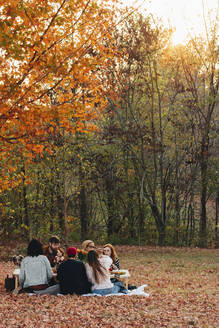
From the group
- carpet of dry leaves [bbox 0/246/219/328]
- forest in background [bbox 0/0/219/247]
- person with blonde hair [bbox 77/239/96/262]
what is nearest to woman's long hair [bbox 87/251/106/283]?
carpet of dry leaves [bbox 0/246/219/328]

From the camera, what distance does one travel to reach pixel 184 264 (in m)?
13.9

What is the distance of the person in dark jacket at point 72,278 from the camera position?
802 centimetres

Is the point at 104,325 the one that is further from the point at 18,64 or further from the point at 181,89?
the point at 181,89

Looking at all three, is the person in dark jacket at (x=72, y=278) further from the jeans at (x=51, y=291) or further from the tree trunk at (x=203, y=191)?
the tree trunk at (x=203, y=191)

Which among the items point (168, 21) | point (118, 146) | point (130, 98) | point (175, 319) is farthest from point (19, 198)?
point (175, 319)

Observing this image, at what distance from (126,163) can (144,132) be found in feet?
6.35

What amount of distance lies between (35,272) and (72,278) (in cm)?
69

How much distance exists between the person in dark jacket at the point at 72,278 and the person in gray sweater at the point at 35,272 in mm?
229

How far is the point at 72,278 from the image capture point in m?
8.02

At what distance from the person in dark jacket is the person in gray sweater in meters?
0.23

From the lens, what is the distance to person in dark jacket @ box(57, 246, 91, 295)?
316 inches

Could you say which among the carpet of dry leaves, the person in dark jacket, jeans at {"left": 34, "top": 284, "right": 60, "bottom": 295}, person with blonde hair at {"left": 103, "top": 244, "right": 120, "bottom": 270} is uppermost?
person with blonde hair at {"left": 103, "top": 244, "right": 120, "bottom": 270}

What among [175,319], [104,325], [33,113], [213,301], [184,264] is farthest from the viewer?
[184,264]

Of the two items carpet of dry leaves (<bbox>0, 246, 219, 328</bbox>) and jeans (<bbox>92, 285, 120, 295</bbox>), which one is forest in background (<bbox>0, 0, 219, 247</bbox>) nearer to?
carpet of dry leaves (<bbox>0, 246, 219, 328</bbox>)
